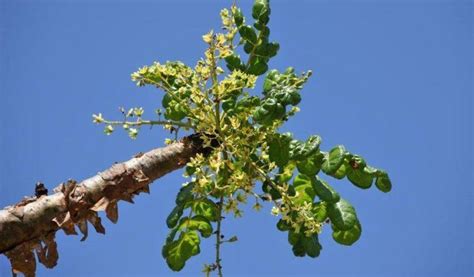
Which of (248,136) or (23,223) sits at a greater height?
(248,136)

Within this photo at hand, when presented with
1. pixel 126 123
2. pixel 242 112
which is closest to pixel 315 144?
pixel 242 112

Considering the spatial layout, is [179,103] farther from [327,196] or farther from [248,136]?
[327,196]

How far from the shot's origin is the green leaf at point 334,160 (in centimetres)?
379

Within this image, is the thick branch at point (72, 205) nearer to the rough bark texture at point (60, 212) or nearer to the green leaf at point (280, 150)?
the rough bark texture at point (60, 212)

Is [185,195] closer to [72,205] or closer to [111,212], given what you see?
[111,212]

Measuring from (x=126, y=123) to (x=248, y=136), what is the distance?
0.79 meters

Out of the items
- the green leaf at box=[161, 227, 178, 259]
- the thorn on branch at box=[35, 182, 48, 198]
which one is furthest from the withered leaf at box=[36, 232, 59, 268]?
the green leaf at box=[161, 227, 178, 259]

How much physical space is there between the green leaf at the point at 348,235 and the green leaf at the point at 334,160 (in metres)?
0.41

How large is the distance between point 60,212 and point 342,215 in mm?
1734

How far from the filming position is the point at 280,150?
3795 mm

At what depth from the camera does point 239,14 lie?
13.3ft

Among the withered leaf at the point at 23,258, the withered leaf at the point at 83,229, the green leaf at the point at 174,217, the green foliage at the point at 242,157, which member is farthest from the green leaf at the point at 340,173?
the withered leaf at the point at 23,258

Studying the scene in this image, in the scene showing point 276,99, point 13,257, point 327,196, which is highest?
point 276,99

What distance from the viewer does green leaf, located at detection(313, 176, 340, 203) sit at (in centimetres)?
384
